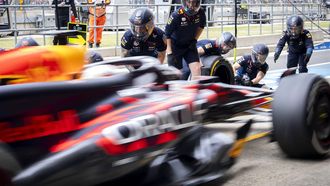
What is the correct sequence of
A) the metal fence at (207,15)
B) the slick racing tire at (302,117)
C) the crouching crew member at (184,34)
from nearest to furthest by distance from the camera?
the slick racing tire at (302,117) < the crouching crew member at (184,34) < the metal fence at (207,15)

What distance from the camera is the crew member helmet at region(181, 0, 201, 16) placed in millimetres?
7504

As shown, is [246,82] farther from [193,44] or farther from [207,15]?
[207,15]

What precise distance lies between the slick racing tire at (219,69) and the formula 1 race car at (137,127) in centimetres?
267

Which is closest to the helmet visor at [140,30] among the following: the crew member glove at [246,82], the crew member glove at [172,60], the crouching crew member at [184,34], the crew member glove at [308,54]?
the crouching crew member at [184,34]

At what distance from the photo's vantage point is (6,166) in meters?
2.55

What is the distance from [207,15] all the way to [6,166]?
15325 millimetres

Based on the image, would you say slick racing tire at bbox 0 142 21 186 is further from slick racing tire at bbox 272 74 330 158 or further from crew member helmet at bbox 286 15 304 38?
crew member helmet at bbox 286 15 304 38

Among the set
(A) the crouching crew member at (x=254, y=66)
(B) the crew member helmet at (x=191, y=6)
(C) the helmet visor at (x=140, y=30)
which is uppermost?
(B) the crew member helmet at (x=191, y=6)

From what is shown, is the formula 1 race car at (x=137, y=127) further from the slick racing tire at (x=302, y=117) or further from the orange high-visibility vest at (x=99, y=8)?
the orange high-visibility vest at (x=99, y=8)

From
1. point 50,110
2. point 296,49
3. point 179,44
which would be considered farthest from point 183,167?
point 296,49

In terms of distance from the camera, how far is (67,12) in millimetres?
13258

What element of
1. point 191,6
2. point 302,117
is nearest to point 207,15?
point 191,6

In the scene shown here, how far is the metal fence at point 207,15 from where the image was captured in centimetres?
1333

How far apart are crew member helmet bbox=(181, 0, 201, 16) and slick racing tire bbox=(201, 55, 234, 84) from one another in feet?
2.32
